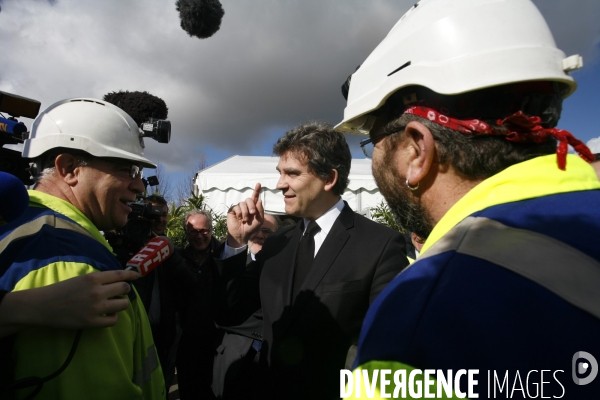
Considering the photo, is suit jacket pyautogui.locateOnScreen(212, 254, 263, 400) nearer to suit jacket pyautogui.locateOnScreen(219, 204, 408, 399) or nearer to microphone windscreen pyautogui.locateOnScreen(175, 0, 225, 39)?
suit jacket pyautogui.locateOnScreen(219, 204, 408, 399)

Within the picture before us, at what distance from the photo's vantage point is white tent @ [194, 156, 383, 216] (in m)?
9.77

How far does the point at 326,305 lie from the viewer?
2094mm

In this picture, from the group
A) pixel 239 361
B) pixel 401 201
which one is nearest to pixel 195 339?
pixel 239 361

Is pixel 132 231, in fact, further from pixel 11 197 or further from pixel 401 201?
pixel 401 201

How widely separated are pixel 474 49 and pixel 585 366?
89cm

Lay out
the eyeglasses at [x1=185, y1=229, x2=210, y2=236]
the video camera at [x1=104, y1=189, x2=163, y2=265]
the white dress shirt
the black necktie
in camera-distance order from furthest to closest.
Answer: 1. the eyeglasses at [x1=185, y1=229, x2=210, y2=236]
2. the video camera at [x1=104, y1=189, x2=163, y2=265]
3. the white dress shirt
4. the black necktie

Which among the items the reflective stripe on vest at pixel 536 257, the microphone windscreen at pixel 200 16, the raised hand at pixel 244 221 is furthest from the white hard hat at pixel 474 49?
the raised hand at pixel 244 221

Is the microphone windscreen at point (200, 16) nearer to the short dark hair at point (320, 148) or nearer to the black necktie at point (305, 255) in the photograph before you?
the short dark hair at point (320, 148)

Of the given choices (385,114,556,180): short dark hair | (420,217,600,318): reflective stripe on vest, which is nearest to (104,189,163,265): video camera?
(385,114,556,180): short dark hair

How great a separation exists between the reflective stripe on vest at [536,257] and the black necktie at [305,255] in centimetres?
158

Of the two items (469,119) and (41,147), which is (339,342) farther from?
(41,147)

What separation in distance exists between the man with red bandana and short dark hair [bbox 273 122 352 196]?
1109 millimetres

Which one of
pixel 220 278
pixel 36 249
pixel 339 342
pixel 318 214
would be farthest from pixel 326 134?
pixel 36 249

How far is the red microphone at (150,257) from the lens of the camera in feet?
6.57
